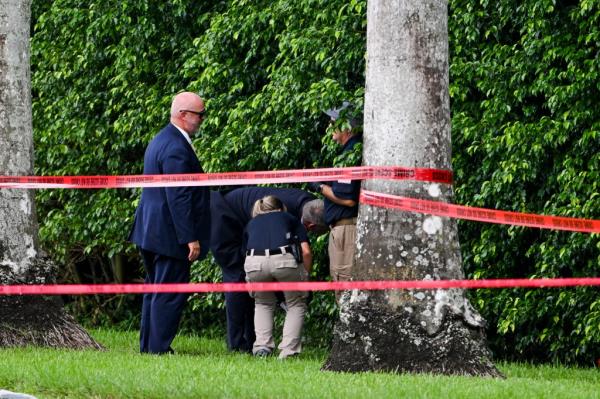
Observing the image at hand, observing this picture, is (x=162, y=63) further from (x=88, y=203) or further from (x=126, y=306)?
(x=126, y=306)

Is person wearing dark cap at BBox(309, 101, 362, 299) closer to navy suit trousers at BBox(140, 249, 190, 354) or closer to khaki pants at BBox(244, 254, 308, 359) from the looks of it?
khaki pants at BBox(244, 254, 308, 359)

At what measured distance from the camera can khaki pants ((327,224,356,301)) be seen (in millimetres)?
11438

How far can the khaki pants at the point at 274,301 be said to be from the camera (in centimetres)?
1157

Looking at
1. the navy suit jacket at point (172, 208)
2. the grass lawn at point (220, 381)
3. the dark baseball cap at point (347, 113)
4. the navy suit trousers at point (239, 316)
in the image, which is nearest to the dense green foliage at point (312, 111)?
the dark baseball cap at point (347, 113)

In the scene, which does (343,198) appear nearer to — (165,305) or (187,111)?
(187,111)

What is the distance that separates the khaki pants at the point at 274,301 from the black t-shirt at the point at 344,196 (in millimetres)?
507

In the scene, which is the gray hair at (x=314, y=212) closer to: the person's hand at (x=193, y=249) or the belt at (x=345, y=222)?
the belt at (x=345, y=222)

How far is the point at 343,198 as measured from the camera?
1118cm

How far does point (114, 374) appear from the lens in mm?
8719

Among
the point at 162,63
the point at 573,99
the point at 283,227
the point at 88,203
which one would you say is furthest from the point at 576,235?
the point at 88,203

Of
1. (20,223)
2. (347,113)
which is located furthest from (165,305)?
(347,113)

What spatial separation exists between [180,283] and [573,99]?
3.43 meters

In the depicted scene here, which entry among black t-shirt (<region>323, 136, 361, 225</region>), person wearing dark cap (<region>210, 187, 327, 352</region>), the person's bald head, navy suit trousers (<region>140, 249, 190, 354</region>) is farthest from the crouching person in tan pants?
the person's bald head

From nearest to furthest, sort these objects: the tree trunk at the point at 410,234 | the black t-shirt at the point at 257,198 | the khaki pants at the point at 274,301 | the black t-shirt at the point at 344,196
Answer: the tree trunk at the point at 410,234
the black t-shirt at the point at 344,196
the khaki pants at the point at 274,301
the black t-shirt at the point at 257,198
